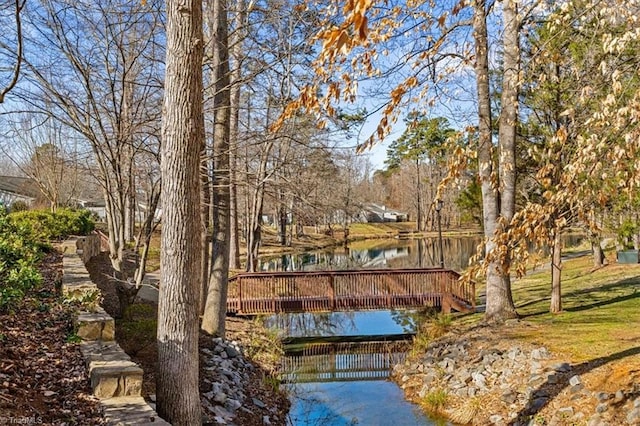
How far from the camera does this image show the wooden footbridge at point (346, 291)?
11.3 m

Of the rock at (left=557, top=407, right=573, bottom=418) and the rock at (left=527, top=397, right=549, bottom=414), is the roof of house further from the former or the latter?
the rock at (left=557, top=407, right=573, bottom=418)

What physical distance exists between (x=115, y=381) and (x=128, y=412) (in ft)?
1.26

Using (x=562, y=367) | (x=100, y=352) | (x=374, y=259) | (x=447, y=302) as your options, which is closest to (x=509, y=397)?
(x=562, y=367)

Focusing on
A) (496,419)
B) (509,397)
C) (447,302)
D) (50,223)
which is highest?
(50,223)

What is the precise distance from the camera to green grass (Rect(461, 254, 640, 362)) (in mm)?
7071

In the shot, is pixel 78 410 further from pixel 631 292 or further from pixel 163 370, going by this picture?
pixel 631 292

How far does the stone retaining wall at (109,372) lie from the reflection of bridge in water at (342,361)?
14.9ft

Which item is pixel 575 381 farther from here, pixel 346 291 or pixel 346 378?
pixel 346 291

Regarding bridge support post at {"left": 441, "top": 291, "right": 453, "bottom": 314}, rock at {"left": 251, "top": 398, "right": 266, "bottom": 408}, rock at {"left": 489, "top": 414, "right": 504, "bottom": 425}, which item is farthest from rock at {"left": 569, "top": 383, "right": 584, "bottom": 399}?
bridge support post at {"left": 441, "top": 291, "right": 453, "bottom": 314}

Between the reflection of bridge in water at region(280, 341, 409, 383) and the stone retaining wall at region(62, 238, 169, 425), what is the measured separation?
454 centimetres

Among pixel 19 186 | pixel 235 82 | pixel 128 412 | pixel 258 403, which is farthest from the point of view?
pixel 19 186

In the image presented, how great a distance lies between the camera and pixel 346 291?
11.6 m

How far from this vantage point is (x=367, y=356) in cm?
1024

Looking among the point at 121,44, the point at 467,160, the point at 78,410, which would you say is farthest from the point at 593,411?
the point at 121,44
